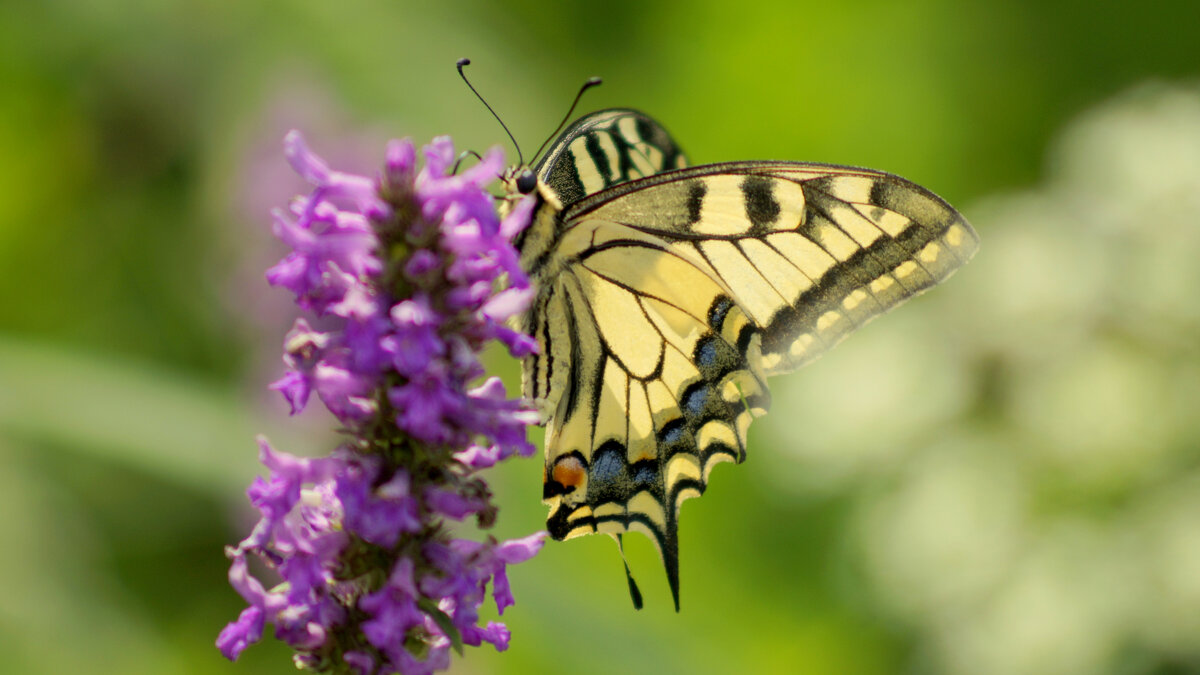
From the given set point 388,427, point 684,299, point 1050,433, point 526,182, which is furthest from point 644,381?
point 1050,433

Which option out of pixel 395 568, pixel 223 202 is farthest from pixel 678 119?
pixel 395 568

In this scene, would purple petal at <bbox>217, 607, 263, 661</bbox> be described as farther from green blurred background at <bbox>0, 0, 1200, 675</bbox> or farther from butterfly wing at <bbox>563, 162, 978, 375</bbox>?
green blurred background at <bbox>0, 0, 1200, 675</bbox>

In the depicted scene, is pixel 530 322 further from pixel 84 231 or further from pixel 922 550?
pixel 84 231

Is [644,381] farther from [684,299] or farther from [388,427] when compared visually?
[388,427]

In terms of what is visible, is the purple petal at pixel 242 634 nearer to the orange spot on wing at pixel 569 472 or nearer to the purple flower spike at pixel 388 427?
the purple flower spike at pixel 388 427

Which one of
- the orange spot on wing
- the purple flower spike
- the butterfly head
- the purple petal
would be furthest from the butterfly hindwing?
the purple petal

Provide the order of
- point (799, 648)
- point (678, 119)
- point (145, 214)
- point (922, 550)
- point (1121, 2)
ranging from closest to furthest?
point (922, 550)
point (799, 648)
point (145, 214)
point (678, 119)
point (1121, 2)

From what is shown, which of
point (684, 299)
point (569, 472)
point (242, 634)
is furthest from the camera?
point (684, 299)
